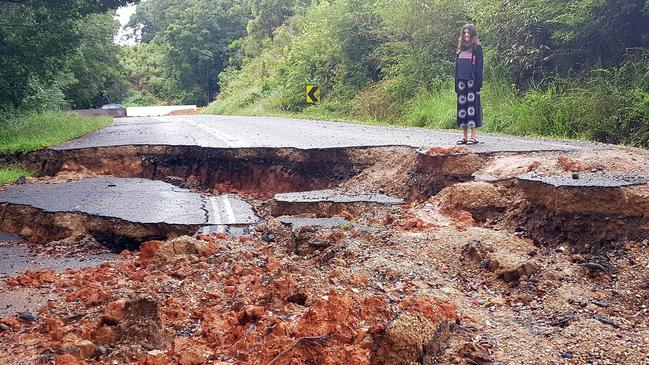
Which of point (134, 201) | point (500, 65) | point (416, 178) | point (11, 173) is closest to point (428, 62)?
point (500, 65)

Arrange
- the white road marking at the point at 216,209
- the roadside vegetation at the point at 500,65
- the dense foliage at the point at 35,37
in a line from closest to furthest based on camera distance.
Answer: the white road marking at the point at 216,209
the roadside vegetation at the point at 500,65
the dense foliage at the point at 35,37

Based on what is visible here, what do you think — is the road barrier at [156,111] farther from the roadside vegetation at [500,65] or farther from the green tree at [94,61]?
the roadside vegetation at [500,65]

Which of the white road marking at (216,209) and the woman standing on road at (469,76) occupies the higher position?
the woman standing on road at (469,76)

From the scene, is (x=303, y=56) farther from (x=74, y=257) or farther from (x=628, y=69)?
(x=74, y=257)

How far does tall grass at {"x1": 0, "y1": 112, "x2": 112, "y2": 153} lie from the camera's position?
1193 cm

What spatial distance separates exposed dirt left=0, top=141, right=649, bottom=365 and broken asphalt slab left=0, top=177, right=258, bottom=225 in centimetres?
42

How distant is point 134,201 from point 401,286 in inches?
183

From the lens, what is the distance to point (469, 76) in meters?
8.48

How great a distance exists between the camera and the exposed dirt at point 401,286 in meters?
3.36

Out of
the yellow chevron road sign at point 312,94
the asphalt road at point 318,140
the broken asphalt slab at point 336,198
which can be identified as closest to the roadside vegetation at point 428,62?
the yellow chevron road sign at point 312,94

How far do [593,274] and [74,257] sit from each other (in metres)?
4.81

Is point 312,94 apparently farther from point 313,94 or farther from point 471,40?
point 471,40

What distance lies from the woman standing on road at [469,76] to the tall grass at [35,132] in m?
7.70

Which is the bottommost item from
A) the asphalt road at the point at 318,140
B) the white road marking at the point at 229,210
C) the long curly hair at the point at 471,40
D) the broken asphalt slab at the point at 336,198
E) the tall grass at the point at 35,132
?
the white road marking at the point at 229,210
